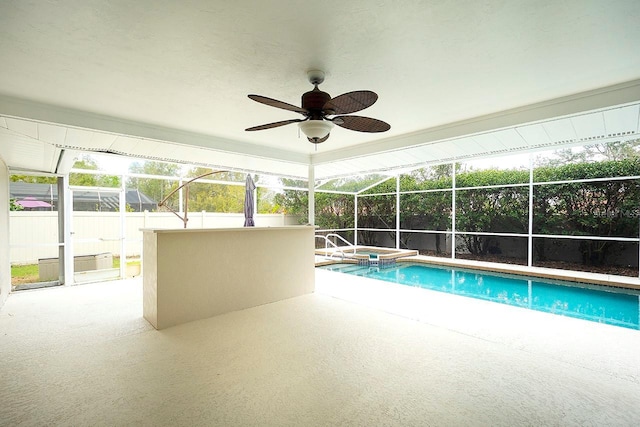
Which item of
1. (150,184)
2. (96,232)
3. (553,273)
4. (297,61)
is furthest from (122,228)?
(553,273)

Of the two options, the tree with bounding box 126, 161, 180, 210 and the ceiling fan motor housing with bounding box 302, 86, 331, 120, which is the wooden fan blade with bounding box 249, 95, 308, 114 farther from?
the tree with bounding box 126, 161, 180, 210

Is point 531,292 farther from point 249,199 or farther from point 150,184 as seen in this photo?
point 150,184

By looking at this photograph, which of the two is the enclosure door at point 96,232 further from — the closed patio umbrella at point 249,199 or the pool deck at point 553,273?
the pool deck at point 553,273

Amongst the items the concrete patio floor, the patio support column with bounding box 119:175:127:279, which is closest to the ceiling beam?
the concrete patio floor

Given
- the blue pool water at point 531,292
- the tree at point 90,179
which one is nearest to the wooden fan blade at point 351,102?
the blue pool water at point 531,292

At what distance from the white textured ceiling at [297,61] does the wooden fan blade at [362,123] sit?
579 millimetres

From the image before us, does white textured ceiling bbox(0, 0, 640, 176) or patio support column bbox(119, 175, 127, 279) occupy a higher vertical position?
white textured ceiling bbox(0, 0, 640, 176)

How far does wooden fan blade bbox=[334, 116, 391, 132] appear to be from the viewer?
3354 mm

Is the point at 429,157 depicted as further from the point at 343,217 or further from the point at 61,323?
the point at 61,323

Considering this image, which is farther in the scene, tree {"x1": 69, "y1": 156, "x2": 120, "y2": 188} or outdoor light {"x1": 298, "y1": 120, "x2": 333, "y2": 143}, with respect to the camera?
tree {"x1": 69, "y1": 156, "x2": 120, "y2": 188}

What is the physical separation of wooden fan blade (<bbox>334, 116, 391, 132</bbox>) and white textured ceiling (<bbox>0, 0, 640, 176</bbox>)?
0.58 m

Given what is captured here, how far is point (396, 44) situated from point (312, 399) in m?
3.17

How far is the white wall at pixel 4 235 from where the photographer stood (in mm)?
4866

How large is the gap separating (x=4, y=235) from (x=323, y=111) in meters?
5.72
